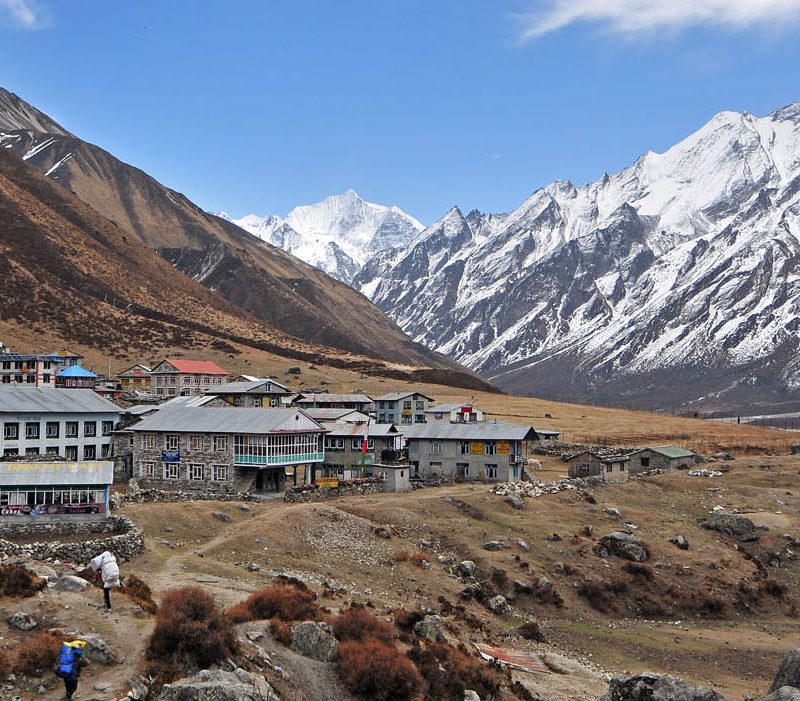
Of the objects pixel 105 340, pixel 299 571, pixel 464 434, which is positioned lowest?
pixel 299 571

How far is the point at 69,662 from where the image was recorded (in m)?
25.0

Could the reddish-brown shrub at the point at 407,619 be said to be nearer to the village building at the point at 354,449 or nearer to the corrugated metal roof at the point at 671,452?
the village building at the point at 354,449

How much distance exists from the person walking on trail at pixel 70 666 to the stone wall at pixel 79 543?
1690 centimetres

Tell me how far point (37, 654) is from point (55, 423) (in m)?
55.6

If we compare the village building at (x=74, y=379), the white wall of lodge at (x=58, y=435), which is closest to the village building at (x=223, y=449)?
the white wall of lodge at (x=58, y=435)

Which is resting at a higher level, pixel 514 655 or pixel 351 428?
pixel 351 428

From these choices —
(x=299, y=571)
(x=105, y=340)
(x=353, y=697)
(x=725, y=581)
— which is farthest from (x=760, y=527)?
(x=105, y=340)

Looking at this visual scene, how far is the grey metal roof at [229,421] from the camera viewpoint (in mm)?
72125

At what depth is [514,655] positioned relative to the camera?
139 feet

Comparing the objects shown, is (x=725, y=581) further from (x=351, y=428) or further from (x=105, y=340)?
(x=105, y=340)

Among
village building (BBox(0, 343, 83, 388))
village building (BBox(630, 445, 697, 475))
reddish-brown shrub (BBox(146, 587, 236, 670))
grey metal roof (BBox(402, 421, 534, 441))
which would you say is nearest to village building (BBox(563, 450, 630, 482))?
grey metal roof (BBox(402, 421, 534, 441))

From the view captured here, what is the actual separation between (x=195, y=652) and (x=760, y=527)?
5833 cm

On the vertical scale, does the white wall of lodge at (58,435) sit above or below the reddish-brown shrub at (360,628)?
above

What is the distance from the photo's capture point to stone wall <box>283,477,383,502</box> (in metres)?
70.2
